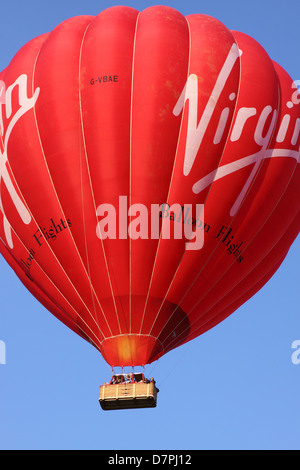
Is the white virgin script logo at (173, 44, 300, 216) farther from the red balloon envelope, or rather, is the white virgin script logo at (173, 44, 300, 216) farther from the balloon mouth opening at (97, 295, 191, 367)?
the balloon mouth opening at (97, 295, 191, 367)

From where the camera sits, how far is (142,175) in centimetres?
2223

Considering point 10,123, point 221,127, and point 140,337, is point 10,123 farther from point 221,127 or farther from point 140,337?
point 140,337

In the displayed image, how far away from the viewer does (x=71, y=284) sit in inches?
891

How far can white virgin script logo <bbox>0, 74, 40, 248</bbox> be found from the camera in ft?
76.1

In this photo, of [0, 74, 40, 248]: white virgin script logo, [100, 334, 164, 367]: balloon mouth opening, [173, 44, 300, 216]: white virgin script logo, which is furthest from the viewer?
[0, 74, 40, 248]: white virgin script logo

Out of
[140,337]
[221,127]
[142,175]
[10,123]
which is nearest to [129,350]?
[140,337]

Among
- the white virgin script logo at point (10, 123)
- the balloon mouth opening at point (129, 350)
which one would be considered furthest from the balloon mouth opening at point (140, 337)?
the white virgin script logo at point (10, 123)

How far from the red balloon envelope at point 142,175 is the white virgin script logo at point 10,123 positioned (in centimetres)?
3

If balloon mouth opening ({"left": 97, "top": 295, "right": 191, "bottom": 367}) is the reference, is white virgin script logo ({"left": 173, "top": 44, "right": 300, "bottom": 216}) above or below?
above

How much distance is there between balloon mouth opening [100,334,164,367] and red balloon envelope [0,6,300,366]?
3cm

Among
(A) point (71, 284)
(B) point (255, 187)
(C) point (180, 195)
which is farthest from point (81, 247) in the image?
(B) point (255, 187)

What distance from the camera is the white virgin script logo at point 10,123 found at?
23203 mm

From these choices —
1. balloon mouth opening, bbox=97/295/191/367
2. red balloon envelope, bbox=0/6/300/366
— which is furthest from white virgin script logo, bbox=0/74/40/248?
balloon mouth opening, bbox=97/295/191/367

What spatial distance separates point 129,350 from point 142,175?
3539 mm
